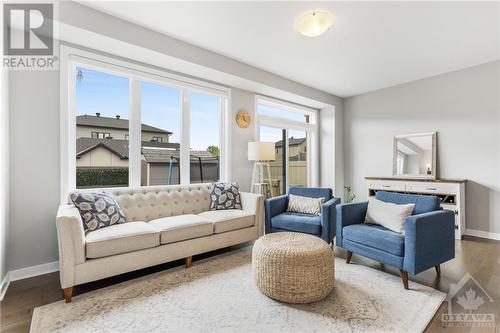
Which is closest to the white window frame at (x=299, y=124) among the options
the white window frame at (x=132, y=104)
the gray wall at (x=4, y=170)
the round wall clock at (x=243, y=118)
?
the round wall clock at (x=243, y=118)

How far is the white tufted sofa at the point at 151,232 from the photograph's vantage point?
2033 mm

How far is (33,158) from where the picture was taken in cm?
255

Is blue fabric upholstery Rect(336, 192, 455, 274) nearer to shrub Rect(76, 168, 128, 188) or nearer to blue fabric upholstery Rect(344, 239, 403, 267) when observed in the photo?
blue fabric upholstery Rect(344, 239, 403, 267)

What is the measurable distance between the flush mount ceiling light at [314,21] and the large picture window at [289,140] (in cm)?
Result: 203

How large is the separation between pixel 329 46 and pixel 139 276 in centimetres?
342

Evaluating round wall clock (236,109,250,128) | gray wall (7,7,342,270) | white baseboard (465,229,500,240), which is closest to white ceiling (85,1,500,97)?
gray wall (7,7,342,270)

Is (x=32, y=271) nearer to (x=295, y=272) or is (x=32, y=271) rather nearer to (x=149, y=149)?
(x=149, y=149)

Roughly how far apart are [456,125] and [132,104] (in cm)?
494

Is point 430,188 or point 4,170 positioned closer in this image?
point 4,170

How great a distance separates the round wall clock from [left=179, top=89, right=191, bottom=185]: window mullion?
0.85 m

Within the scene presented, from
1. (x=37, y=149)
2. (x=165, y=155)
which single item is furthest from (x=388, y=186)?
(x=37, y=149)

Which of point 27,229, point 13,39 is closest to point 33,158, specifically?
point 27,229

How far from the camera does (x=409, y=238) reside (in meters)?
2.13

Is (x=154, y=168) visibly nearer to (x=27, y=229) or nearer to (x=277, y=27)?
(x=27, y=229)
